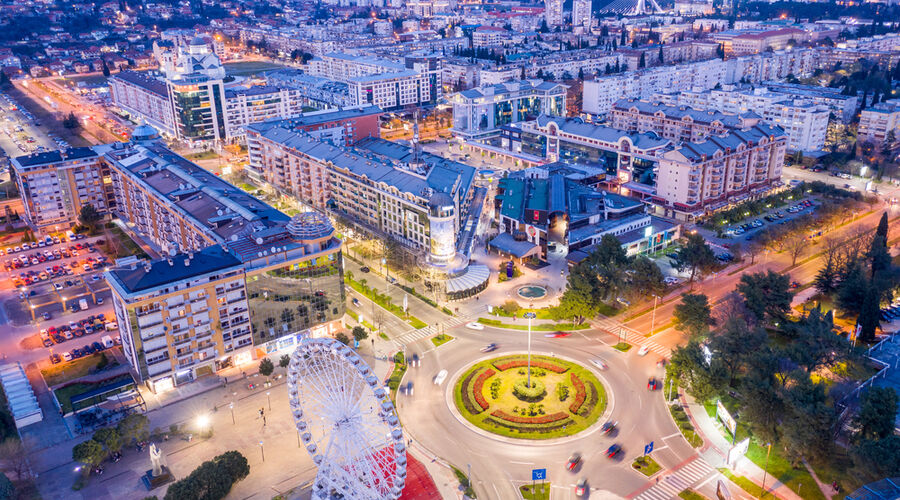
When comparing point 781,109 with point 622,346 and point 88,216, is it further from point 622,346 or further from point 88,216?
point 88,216

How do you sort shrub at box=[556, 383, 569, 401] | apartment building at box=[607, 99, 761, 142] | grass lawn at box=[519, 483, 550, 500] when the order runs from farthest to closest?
apartment building at box=[607, 99, 761, 142], shrub at box=[556, 383, 569, 401], grass lawn at box=[519, 483, 550, 500]

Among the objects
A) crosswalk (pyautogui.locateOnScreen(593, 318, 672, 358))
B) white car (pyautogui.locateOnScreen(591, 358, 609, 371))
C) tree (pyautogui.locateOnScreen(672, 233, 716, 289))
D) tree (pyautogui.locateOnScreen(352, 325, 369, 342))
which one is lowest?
white car (pyautogui.locateOnScreen(591, 358, 609, 371))

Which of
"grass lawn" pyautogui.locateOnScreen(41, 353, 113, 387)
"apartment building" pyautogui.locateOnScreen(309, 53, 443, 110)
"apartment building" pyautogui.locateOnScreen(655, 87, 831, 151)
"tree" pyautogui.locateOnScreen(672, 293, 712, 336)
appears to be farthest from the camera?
"apartment building" pyautogui.locateOnScreen(309, 53, 443, 110)

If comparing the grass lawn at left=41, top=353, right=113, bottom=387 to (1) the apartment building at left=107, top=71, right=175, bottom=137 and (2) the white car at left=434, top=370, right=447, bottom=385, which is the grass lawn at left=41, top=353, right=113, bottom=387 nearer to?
(2) the white car at left=434, top=370, right=447, bottom=385

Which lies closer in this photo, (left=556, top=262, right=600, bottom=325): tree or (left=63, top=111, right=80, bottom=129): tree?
(left=556, top=262, right=600, bottom=325): tree

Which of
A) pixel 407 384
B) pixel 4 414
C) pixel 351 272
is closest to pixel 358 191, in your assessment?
pixel 351 272

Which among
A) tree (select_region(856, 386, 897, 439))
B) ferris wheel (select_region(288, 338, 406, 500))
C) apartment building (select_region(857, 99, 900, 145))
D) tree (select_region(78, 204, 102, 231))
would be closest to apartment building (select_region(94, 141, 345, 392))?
ferris wheel (select_region(288, 338, 406, 500))

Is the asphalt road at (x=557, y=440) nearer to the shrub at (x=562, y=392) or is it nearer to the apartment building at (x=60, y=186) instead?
the shrub at (x=562, y=392)
